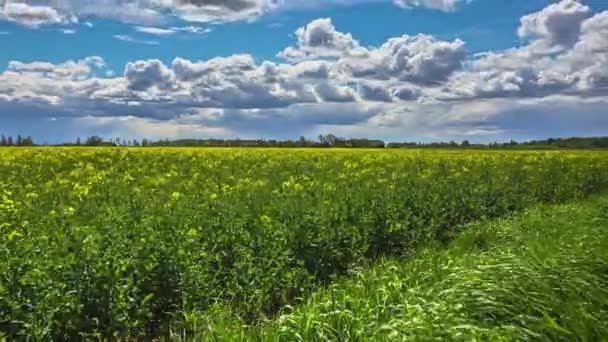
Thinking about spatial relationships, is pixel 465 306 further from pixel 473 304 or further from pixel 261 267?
pixel 261 267

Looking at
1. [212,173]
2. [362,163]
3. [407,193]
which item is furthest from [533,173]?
[212,173]

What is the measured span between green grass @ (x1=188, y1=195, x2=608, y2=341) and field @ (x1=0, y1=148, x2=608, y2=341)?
19 millimetres

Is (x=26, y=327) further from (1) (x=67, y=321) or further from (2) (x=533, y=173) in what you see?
→ (2) (x=533, y=173)

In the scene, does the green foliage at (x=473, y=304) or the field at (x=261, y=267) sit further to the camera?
the field at (x=261, y=267)

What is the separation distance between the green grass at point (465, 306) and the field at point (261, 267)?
19 millimetres

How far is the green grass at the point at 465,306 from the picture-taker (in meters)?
5.48

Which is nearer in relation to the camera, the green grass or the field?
the green grass

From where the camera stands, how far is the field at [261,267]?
6000 mm

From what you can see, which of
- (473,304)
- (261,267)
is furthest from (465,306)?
(261,267)

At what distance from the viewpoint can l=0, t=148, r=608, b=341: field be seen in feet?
19.7

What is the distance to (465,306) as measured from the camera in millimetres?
5977

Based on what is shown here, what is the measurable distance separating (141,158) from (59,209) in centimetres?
1559

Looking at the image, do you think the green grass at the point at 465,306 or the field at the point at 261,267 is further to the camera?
the field at the point at 261,267

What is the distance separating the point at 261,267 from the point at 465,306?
316cm
